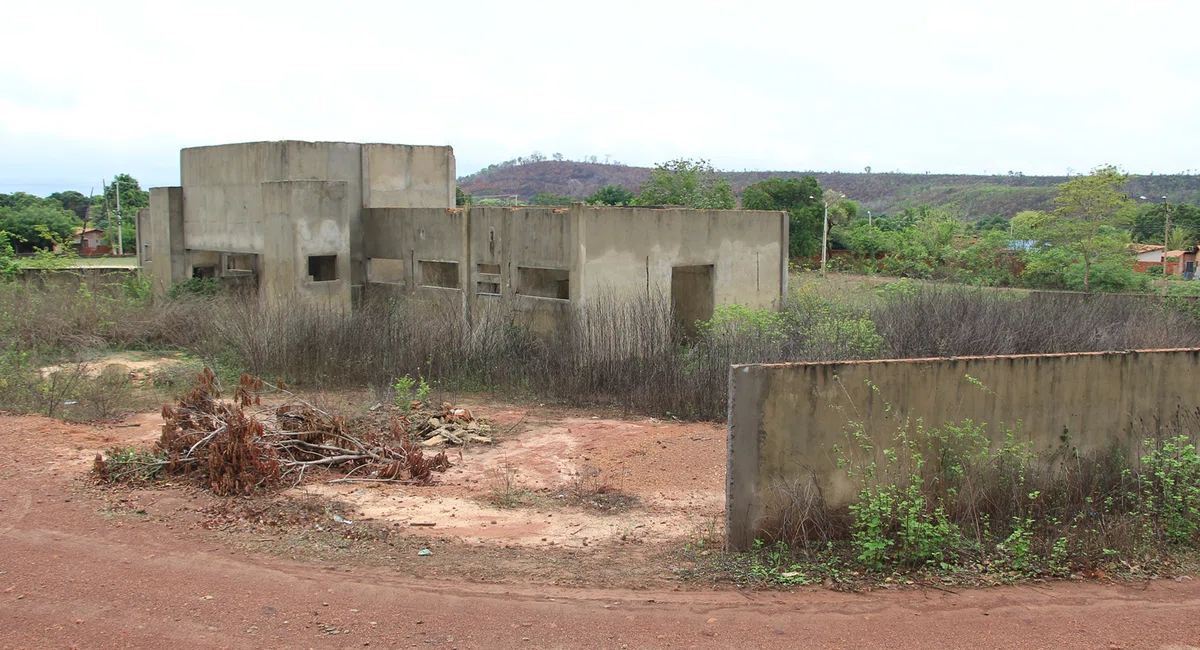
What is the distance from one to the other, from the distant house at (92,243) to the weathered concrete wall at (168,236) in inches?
1121

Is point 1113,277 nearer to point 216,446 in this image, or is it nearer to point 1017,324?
point 1017,324

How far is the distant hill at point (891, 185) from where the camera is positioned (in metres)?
80.0

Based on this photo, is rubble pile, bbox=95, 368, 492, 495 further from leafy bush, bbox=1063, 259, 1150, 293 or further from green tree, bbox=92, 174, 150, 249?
green tree, bbox=92, 174, 150, 249

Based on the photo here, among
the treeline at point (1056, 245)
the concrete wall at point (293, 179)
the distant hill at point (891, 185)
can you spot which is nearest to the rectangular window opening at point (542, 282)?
the concrete wall at point (293, 179)

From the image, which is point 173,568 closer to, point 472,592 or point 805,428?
point 472,592

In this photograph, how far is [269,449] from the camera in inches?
317

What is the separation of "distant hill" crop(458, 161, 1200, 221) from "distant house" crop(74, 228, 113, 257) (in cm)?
4364

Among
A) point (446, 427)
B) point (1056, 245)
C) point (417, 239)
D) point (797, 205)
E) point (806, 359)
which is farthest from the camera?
point (797, 205)

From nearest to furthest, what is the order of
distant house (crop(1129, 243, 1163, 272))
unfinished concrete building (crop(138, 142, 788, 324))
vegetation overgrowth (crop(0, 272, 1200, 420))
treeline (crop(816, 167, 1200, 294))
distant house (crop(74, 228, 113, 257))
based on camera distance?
vegetation overgrowth (crop(0, 272, 1200, 420)) → unfinished concrete building (crop(138, 142, 788, 324)) → treeline (crop(816, 167, 1200, 294)) → distant house (crop(1129, 243, 1163, 272)) → distant house (crop(74, 228, 113, 257))

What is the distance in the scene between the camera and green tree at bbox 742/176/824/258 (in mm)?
44875

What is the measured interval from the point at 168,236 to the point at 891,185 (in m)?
89.6

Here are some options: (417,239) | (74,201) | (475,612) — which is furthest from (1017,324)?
(74,201)

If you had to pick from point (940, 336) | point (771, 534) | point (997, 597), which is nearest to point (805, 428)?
point (771, 534)

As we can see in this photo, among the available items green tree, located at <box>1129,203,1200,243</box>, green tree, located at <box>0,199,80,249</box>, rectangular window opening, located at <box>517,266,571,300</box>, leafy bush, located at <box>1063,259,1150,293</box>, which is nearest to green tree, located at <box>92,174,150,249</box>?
green tree, located at <box>0,199,80,249</box>
